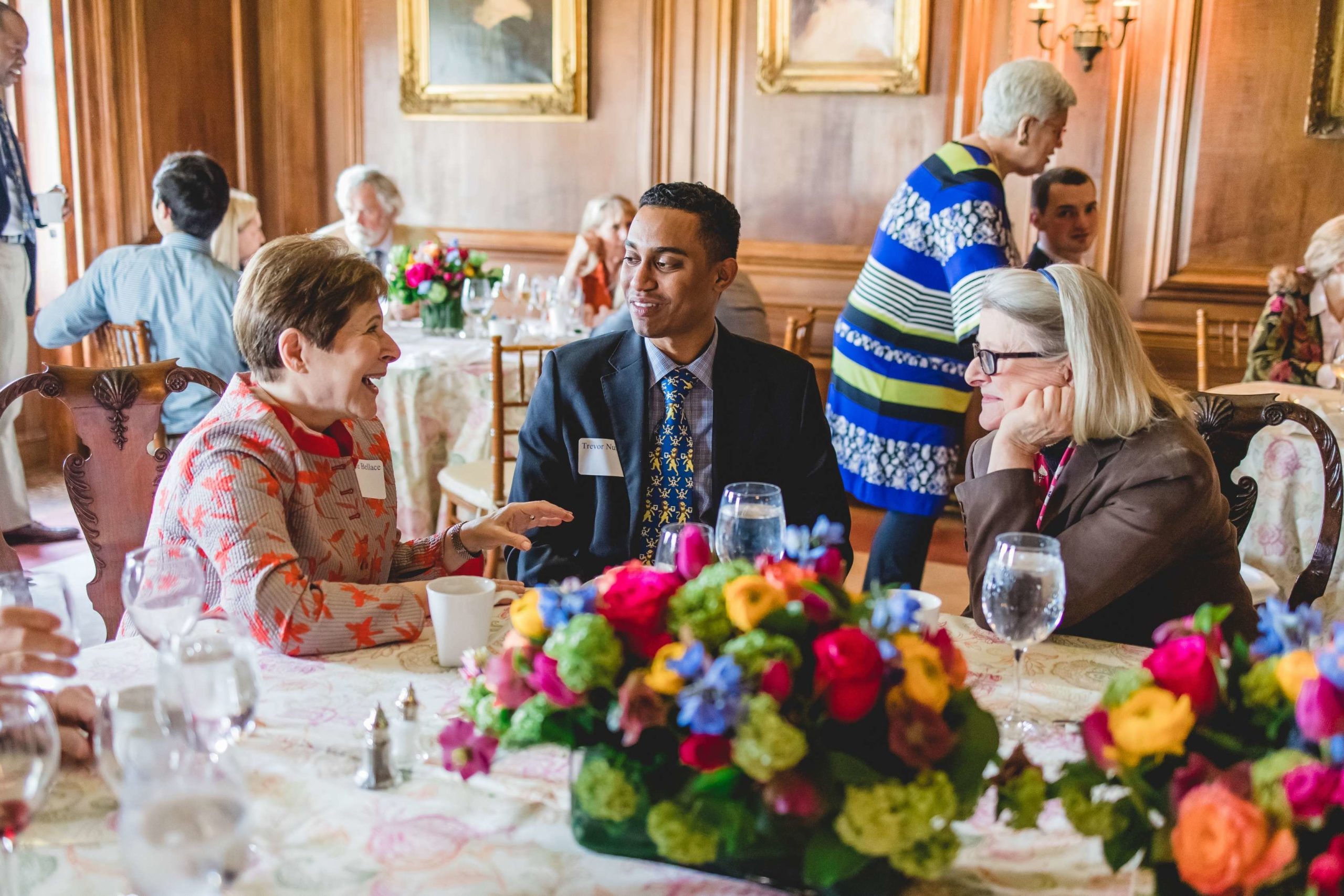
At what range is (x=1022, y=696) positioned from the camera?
143 cm

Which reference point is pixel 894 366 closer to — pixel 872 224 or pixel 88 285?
pixel 872 224

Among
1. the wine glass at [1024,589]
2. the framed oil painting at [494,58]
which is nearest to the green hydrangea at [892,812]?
the wine glass at [1024,589]

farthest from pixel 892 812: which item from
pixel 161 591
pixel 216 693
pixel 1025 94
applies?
pixel 1025 94

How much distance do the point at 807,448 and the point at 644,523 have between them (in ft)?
1.15

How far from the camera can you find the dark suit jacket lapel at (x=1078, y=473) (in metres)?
1.85

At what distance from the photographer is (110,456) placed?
2.04 m

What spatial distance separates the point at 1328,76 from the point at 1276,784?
15.4 feet

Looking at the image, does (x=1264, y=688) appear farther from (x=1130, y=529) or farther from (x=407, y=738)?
(x=1130, y=529)

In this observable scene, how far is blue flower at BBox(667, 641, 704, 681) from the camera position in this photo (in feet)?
2.88

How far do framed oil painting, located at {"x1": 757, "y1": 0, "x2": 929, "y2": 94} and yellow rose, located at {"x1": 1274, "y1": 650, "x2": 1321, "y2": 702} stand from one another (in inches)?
185

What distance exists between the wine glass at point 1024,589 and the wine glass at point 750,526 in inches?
9.2

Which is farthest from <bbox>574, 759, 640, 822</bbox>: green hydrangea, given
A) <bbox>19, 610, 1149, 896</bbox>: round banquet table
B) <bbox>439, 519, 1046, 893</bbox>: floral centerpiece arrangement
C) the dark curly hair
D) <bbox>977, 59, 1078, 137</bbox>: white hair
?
<bbox>977, 59, 1078, 137</bbox>: white hair

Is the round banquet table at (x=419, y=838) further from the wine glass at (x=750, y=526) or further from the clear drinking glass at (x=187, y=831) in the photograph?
the wine glass at (x=750, y=526)

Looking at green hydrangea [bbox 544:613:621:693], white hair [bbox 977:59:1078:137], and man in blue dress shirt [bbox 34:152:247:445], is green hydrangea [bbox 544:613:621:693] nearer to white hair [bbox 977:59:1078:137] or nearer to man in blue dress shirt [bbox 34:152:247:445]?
white hair [bbox 977:59:1078:137]
